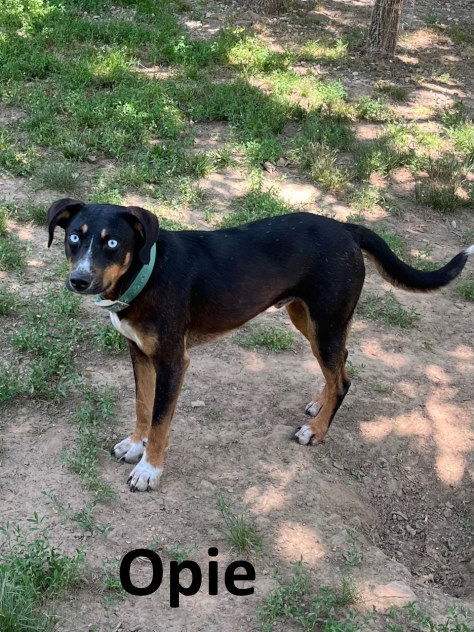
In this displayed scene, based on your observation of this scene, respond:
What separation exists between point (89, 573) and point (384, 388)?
272 cm


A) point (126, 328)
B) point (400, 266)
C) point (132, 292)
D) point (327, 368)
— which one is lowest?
point (327, 368)

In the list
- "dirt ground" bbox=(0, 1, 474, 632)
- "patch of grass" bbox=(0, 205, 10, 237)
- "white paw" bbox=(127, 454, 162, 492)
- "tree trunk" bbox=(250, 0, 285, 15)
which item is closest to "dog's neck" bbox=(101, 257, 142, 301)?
"white paw" bbox=(127, 454, 162, 492)

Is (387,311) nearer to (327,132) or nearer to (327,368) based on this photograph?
(327,368)

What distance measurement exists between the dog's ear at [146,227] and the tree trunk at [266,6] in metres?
9.85

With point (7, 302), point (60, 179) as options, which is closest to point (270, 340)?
point (7, 302)

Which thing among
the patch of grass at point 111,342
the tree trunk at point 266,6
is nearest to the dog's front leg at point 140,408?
the patch of grass at point 111,342

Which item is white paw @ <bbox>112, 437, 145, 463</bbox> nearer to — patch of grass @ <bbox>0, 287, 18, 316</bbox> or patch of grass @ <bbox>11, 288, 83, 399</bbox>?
patch of grass @ <bbox>11, 288, 83, 399</bbox>

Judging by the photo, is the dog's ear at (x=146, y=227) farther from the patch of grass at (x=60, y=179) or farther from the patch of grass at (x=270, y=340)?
the patch of grass at (x=60, y=179)

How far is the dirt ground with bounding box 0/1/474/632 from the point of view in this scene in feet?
12.8

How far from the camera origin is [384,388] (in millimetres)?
5684

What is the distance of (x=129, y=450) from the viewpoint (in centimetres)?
467

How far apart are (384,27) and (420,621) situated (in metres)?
9.75

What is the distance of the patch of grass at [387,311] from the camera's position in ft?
21.5

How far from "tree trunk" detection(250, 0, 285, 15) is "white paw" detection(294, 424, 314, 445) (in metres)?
9.57
